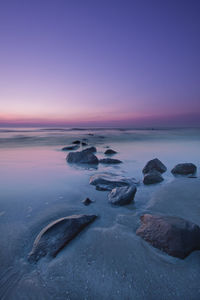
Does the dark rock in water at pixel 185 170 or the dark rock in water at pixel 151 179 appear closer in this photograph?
the dark rock in water at pixel 151 179

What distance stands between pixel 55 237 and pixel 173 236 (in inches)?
62.4

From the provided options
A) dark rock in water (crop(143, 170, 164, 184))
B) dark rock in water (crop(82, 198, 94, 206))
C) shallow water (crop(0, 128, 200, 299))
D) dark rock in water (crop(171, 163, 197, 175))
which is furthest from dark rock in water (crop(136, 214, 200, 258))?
dark rock in water (crop(171, 163, 197, 175))

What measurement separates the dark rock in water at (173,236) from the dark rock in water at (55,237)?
97 centimetres

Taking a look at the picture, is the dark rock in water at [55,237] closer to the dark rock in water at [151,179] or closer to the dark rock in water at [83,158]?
the dark rock in water at [151,179]

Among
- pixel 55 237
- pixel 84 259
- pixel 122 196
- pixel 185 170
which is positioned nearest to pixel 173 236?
pixel 84 259

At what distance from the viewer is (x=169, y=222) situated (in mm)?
2076

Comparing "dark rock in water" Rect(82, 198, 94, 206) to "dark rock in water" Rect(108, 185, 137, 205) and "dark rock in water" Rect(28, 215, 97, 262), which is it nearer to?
"dark rock in water" Rect(108, 185, 137, 205)

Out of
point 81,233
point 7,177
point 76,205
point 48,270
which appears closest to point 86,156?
point 7,177

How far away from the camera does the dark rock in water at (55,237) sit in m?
1.90

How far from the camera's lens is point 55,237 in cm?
206

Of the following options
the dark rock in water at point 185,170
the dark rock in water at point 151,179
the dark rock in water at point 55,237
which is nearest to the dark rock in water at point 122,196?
the dark rock in water at point 55,237

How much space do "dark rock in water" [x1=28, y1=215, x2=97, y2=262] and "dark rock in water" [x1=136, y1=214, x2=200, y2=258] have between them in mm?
974

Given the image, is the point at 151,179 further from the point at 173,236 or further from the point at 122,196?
the point at 173,236

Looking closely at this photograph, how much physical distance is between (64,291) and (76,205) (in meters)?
1.75
